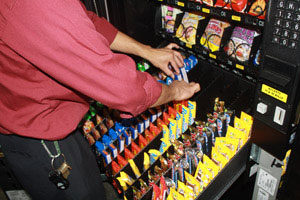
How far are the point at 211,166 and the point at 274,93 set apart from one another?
0.49m

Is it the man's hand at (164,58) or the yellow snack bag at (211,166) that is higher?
the man's hand at (164,58)

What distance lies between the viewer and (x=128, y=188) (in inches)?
52.8

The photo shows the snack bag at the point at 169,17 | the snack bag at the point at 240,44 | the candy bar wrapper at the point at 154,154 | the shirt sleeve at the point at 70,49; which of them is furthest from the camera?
the snack bag at the point at 169,17

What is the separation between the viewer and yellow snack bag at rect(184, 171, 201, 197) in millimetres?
1276

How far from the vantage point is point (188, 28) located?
170 cm

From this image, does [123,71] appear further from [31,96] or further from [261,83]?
[261,83]

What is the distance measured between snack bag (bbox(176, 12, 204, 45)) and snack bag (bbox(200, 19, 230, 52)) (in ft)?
0.25

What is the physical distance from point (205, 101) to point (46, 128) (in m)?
0.92

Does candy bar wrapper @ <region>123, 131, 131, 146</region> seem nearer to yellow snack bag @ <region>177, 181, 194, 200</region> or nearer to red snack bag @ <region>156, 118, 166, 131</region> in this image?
red snack bag @ <region>156, 118, 166, 131</region>

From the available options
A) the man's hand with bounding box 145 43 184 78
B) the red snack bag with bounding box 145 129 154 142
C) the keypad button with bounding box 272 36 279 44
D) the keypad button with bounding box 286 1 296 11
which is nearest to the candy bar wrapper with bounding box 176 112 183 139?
the red snack bag with bounding box 145 129 154 142

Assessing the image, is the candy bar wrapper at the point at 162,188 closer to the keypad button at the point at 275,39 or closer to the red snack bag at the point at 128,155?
the red snack bag at the point at 128,155

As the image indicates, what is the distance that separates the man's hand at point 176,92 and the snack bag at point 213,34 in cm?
35

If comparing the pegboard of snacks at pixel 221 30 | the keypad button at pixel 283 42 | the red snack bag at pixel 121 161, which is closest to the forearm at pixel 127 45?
the pegboard of snacks at pixel 221 30

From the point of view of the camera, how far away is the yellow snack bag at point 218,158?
1326mm
